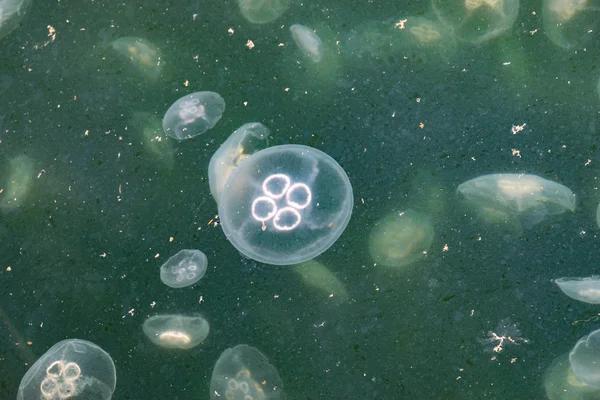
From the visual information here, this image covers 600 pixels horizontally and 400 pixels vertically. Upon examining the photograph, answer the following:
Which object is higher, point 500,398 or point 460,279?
point 460,279

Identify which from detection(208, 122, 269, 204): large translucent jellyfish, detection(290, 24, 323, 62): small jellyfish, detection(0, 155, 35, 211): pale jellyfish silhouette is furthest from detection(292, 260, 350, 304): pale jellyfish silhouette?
detection(0, 155, 35, 211): pale jellyfish silhouette

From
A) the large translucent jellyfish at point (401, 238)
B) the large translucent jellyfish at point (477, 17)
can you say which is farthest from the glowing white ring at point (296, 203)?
the large translucent jellyfish at point (477, 17)

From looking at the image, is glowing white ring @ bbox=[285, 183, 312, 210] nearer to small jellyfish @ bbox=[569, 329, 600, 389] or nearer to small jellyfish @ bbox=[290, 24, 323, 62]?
small jellyfish @ bbox=[290, 24, 323, 62]

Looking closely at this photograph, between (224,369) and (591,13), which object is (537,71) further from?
(224,369)

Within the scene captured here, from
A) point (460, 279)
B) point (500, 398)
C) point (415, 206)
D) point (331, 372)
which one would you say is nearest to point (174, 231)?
point (331, 372)

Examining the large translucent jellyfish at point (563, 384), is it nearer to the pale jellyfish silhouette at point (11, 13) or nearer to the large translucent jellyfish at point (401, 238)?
the large translucent jellyfish at point (401, 238)

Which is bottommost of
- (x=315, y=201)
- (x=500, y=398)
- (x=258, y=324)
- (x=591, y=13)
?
(x=500, y=398)

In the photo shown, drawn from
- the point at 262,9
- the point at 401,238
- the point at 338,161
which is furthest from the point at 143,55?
the point at 401,238

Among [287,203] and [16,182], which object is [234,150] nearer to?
[287,203]
